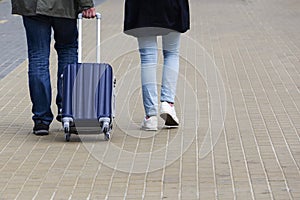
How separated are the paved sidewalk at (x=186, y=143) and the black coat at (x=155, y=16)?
0.88m

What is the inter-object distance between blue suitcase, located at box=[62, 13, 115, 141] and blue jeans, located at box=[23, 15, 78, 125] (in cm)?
24

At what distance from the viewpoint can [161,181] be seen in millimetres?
6336

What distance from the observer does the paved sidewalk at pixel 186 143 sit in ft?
20.2

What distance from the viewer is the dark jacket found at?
7.46 m

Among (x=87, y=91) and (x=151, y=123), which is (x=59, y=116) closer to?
(x=87, y=91)

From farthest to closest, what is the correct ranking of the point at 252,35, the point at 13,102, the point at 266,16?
1. the point at 266,16
2. the point at 252,35
3. the point at 13,102

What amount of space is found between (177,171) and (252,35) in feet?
30.5

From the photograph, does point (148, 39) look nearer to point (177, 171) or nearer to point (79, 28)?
point (79, 28)

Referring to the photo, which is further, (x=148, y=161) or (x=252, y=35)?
(x=252, y=35)

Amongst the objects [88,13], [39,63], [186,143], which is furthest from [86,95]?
[186,143]

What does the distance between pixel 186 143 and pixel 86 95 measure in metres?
0.90

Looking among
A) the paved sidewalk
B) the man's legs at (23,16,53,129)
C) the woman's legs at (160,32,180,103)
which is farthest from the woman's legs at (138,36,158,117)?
the man's legs at (23,16,53,129)

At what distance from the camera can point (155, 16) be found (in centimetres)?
782

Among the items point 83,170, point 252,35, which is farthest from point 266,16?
point 83,170
